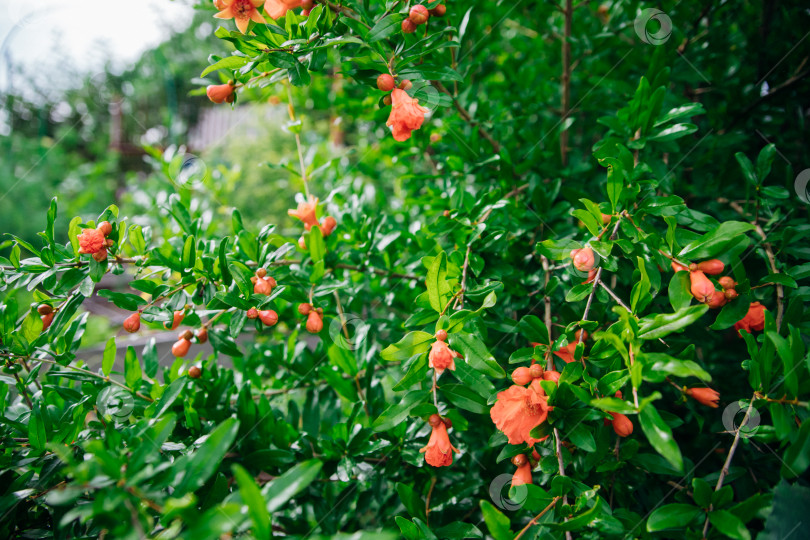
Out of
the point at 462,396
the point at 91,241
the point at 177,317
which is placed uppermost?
the point at 91,241

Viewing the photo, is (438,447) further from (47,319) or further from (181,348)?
(47,319)

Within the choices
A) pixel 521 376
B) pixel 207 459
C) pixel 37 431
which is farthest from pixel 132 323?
pixel 521 376

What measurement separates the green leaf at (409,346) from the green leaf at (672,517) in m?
0.31

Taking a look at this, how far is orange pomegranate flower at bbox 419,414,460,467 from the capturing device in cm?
58

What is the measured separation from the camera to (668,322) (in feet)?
1.57

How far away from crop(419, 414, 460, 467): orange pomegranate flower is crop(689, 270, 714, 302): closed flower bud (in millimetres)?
352

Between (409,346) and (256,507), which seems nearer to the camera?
(256,507)

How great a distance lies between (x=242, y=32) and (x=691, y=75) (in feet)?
3.09

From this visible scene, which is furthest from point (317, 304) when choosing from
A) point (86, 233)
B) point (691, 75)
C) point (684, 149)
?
point (691, 75)

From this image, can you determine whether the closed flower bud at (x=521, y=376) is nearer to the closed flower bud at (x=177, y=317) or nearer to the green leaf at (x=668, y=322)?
the green leaf at (x=668, y=322)

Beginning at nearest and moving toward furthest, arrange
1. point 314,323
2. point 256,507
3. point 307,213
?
point 256,507 → point 314,323 → point 307,213

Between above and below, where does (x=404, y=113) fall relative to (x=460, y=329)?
above

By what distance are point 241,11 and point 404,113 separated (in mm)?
243

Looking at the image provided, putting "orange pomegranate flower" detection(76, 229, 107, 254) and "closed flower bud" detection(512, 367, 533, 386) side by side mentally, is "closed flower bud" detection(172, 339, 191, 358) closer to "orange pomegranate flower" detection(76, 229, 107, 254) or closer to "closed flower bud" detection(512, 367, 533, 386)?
"orange pomegranate flower" detection(76, 229, 107, 254)
